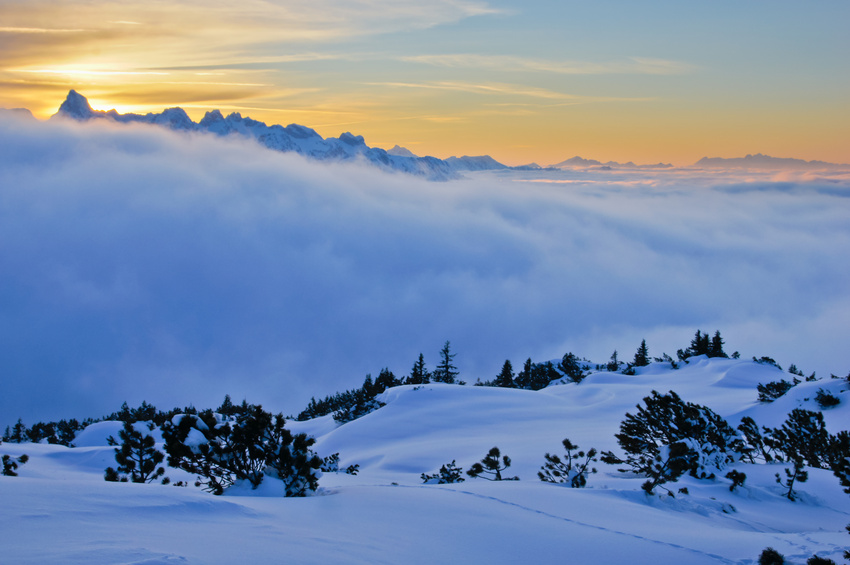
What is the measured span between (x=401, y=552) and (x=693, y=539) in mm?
5081

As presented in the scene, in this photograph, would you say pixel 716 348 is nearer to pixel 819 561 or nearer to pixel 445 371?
pixel 445 371

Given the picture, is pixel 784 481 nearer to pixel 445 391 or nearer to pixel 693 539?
pixel 693 539

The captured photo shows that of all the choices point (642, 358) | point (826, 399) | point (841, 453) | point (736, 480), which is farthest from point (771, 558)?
point (642, 358)

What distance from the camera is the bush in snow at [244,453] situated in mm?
11648

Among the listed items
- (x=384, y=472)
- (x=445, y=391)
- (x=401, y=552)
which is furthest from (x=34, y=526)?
(x=445, y=391)

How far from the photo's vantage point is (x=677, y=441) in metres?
16.6

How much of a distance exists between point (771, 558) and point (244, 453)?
9.63 m

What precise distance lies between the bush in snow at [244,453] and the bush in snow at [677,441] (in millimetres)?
9340

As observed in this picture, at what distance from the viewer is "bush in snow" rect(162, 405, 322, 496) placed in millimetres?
11648

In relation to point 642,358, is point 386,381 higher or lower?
lower

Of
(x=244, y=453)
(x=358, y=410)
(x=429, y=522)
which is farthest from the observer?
(x=358, y=410)

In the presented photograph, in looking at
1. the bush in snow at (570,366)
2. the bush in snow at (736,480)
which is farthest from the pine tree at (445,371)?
the bush in snow at (736,480)

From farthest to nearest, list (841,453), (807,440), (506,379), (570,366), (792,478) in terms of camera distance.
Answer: (506,379), (570,366), (807,440), (841,453), (792,478)

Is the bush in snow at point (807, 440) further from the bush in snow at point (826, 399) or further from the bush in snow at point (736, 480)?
the bush in snow at point (826, 399)
